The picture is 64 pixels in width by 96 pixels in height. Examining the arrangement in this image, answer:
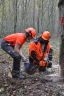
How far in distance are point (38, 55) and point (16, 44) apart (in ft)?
4.02

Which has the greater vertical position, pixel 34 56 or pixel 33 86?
pixel 34 56

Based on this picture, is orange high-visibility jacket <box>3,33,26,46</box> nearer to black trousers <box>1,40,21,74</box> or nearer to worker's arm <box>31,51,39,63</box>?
black trousers <box>1,40,21,74</box>

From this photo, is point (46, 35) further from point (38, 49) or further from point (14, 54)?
point (14, 54)

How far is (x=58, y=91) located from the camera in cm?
669

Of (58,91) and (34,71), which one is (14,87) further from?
(34,71)

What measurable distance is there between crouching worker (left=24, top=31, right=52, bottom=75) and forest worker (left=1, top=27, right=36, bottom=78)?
25.0 inches

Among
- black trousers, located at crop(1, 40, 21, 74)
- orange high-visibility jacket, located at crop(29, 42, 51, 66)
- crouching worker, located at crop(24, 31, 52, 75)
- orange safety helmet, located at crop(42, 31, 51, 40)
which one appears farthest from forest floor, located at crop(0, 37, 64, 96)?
orange safety helmet, located at crop(42, 31, 51, 40)

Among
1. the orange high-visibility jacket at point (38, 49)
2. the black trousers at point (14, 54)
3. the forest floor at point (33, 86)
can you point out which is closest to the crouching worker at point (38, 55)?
the orange high-visibility jacket at point (38, 49)

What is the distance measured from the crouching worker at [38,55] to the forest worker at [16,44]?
25.0 inches

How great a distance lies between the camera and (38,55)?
29.4 feet

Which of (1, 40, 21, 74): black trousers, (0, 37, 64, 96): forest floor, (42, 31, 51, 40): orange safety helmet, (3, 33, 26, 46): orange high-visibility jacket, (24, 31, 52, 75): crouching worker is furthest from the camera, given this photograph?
(24, 31, 52, 75): crouching worker

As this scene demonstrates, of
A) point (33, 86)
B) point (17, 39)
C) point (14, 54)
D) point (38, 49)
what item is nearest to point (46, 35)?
point (38, 49)

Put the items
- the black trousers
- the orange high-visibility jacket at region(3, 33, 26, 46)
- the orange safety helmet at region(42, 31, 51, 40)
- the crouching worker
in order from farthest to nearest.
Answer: the crouching worker → the orange safety helmet at region(42, 31, 51, 40) → the black trousers → the orange high-visibility jacket at region(3, 33, 26, 46)

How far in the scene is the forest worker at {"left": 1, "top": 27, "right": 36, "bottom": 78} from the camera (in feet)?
26.1
